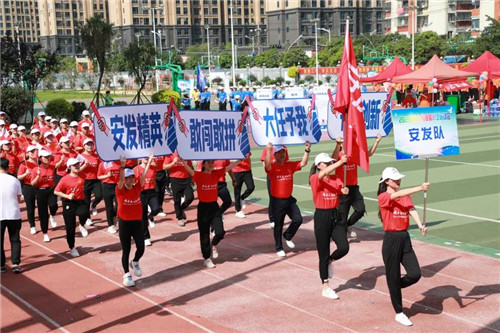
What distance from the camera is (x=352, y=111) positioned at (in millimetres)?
9531

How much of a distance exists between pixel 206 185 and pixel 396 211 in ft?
12.1

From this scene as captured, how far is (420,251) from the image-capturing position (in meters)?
11.7

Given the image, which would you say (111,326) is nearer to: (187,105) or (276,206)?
(276,206)

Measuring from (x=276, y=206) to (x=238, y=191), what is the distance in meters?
3.46

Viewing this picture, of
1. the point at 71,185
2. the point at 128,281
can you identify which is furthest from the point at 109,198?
the point at 128,281

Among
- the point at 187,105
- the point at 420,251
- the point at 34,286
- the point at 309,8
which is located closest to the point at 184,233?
the point at 34,286

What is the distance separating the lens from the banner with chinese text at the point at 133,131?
10.2 m

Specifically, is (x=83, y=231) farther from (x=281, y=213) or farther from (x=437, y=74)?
(x=437, y=74)

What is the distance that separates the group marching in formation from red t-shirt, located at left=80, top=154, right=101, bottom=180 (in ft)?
0.07

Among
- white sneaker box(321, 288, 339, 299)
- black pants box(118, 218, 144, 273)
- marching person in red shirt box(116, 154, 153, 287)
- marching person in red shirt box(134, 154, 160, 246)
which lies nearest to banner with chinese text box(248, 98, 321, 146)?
marching person in red shirt box(134, 154, 160, 246)

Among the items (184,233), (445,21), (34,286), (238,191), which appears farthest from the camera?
(445,21)

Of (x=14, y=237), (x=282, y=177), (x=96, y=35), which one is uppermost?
(x=96, y=35)

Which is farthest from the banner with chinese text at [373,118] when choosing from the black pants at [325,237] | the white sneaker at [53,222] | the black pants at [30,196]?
the white sneaker at [53,222]

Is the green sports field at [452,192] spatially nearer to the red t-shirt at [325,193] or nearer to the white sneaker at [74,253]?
the red t-shirt at [325,193]
